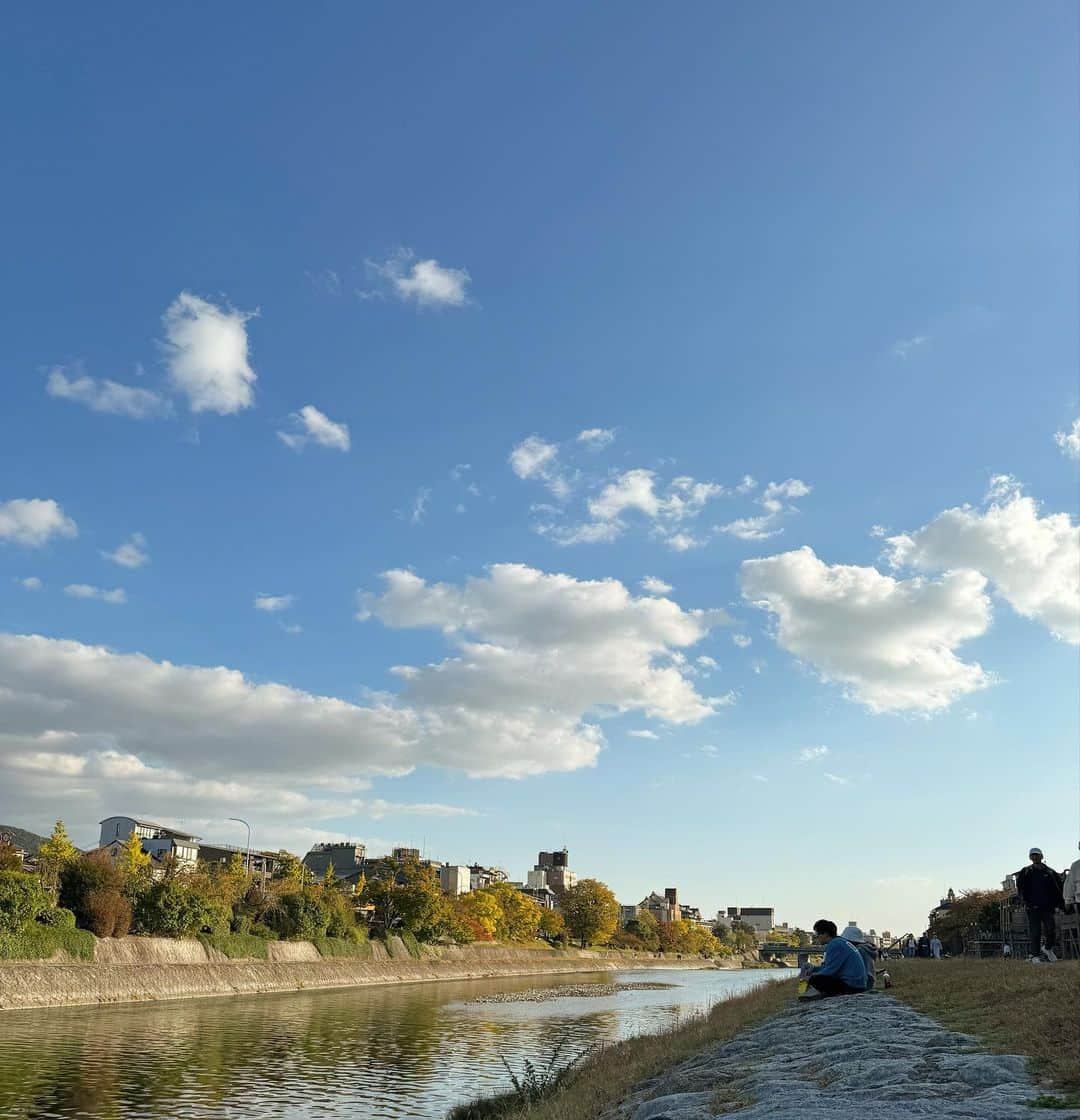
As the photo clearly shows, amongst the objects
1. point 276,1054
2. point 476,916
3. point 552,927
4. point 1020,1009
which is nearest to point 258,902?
point 276,1054

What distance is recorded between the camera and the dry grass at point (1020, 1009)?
12.6 metres

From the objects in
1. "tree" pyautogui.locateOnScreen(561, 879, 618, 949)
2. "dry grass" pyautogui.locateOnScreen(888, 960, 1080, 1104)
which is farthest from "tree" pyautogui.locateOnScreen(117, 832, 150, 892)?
"tree" pyautogui.locateOnScreen(561, 879, 618, 949)

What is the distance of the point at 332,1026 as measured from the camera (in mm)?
45969

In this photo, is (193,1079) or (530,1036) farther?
(530,1036)

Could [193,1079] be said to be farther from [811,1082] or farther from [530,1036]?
A: [811,1082]

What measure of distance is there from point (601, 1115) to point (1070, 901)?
2171cm

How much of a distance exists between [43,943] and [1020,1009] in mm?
52504

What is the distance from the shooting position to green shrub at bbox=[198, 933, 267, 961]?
231 ft

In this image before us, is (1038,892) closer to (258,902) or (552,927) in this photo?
(258,902)

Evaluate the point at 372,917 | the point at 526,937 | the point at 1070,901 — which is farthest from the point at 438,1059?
the point at 526,937

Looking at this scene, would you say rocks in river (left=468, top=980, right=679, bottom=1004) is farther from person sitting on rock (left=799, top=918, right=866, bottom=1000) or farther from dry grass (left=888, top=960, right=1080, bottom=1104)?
person sitting on rock (left=799, top=918, right=866, bottom=1000)

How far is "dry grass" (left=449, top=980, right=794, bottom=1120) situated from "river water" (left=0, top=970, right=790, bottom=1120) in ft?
10.6

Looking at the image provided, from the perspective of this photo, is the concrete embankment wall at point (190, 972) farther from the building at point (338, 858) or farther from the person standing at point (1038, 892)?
the building at point (338, 858)

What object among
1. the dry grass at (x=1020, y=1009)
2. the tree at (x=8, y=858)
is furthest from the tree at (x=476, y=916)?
the dry grass at (x=1020, y=1009)
